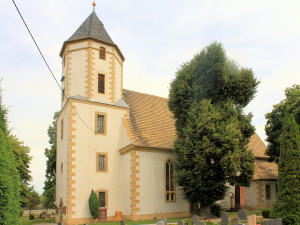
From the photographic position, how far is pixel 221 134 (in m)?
20.5

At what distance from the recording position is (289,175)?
16266mm

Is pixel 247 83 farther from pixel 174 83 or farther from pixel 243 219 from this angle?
pixel 243 219

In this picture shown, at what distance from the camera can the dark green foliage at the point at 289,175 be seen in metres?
15.8

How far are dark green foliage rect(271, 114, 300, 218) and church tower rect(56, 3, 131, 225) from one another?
1218 cm

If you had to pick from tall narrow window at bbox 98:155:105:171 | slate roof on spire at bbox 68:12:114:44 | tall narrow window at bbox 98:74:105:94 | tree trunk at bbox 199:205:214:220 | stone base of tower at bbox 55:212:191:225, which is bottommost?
stone base of tower at bbox 55:212:191:225

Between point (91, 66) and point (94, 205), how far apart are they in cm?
1109

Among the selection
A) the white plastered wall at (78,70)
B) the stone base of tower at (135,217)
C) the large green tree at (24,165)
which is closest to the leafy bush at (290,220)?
the stone base of tower at (135,217)

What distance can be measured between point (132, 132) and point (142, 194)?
5.12m

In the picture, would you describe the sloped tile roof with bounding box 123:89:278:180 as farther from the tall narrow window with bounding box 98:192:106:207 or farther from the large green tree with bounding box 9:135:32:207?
the large green tree with bounding box 9:135:32:207

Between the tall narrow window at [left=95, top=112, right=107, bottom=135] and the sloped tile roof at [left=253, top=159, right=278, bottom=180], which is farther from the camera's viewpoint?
the sloped tile roof at [left=253, top=159, right=278, bottom=180]

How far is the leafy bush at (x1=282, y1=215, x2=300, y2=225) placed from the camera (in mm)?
14992

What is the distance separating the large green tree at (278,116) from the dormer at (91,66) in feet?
46.1

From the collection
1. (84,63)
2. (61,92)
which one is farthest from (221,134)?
(61,92)

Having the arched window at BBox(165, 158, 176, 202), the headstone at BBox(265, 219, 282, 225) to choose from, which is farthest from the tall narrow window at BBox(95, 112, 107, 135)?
the headstone at BBox(265, 219, 282, 225)
